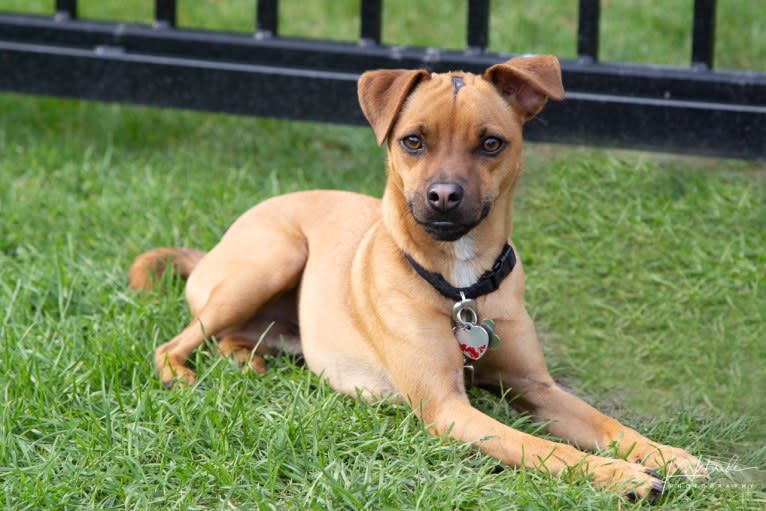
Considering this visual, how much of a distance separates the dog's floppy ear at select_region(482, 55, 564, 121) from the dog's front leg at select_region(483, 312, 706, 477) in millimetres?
773

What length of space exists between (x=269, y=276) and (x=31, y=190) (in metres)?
2.25

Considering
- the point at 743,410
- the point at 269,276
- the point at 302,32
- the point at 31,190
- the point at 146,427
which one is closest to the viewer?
the point at 146,427

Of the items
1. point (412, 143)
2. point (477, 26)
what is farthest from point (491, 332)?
point (477, 26)

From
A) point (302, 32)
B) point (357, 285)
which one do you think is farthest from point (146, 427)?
point (302, 32)

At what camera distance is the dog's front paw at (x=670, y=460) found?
12.6ft

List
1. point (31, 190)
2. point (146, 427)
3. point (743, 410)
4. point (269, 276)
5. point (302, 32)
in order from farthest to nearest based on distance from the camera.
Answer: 1. point (302, 32)
2. point (31, 190)
3. point (269, 276)
4. point (743, 410)
5. point (146, 427)

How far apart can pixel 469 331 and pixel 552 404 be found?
40 centimetres

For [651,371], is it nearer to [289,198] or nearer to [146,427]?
[289,198]

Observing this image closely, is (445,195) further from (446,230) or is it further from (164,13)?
(164,13)

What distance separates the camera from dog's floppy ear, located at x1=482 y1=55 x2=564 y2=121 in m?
4.27

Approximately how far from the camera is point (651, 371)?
4957 millimetres

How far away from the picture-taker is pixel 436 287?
4.30 m

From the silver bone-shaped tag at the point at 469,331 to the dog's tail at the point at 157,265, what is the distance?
165cm

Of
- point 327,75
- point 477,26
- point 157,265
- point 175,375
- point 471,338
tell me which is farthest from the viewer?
point 327,75
